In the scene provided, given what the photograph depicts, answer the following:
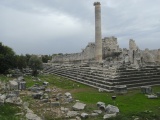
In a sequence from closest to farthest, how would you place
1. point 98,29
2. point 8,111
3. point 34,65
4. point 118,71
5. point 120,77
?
point 8,111
point 120,77
point 118,71
point 34,65
point 98,29

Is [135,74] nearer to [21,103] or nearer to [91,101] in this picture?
[91,101]

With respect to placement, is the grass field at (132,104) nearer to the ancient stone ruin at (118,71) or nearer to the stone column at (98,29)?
the ancient stone ruin at (118,71)

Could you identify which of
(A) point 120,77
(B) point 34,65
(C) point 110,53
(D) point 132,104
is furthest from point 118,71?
(C) point 110,53

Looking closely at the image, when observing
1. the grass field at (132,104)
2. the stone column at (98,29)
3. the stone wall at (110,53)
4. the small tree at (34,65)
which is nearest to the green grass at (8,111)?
the grass field at (132,104)

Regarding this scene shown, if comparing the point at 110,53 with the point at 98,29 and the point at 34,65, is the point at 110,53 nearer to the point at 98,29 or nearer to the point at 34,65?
the point at 98,29

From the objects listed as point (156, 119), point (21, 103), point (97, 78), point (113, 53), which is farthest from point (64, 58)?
point (156, 119)

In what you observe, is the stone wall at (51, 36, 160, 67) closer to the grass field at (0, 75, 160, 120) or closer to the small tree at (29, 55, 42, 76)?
the small tree at (29, 55, 42, 76)

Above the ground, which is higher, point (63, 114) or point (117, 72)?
point (117, 72)

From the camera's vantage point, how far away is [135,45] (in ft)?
145

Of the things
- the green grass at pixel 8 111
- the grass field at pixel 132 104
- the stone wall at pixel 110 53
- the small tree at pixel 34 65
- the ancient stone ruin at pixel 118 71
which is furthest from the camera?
the stone wall at pixel 110 53

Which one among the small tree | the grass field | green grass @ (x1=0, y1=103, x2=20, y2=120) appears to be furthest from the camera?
the small tree

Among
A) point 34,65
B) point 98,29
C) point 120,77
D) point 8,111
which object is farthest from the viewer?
point 98,29

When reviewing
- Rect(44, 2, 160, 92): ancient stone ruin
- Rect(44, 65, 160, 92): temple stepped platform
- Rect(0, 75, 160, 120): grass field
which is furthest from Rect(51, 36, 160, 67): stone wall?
Rect(0, 75, 160, 120): grass field

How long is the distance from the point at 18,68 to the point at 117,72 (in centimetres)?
2179
